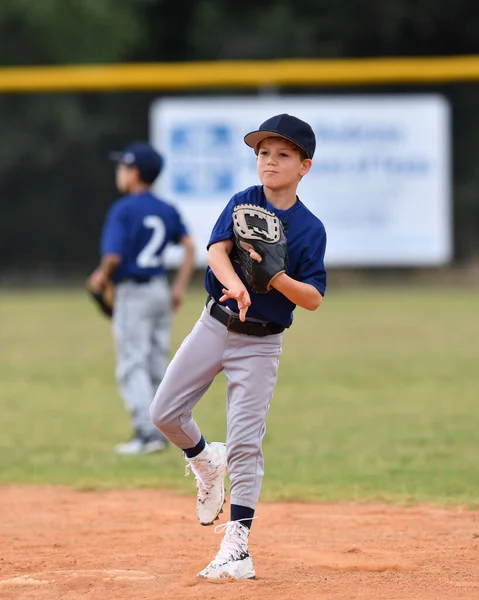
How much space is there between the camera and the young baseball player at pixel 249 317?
395 cm

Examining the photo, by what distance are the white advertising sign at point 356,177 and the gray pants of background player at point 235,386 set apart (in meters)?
12.1

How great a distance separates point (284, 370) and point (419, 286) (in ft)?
24.5

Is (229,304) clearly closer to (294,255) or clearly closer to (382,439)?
(294,255)

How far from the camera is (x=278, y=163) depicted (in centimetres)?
402

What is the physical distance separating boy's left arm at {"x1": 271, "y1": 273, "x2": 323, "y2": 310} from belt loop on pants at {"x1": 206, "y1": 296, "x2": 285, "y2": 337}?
176 mm

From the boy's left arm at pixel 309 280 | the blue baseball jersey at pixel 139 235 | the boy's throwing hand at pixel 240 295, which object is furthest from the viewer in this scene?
the blue baseball jersey at pixel 139 235

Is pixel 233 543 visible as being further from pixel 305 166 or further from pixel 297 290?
pixel 305 166

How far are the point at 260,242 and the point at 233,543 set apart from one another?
1.07 meters

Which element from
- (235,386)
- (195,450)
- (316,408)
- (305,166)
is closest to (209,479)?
(195,450)

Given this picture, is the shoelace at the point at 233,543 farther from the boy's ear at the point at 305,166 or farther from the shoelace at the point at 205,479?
the boy's ear at the point at 305,166

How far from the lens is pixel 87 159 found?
17.6m

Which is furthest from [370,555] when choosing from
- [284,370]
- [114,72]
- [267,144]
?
[114,72]

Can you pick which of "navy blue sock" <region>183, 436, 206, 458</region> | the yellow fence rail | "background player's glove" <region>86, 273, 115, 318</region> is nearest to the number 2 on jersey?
"background player's glove" <region>86, 273, 115, 318</region>

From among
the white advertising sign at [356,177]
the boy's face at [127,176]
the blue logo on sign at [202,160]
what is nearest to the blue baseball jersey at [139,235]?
the boy's face at [127,176]
